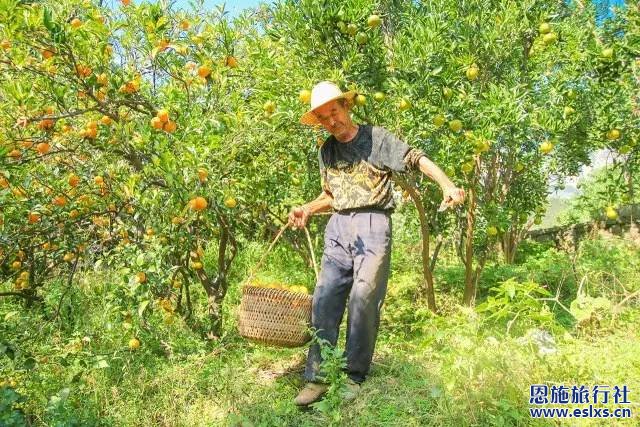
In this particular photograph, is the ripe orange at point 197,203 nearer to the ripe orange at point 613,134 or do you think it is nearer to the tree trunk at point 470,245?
the tree trunk at point 470,245

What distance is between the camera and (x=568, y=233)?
9.25 m

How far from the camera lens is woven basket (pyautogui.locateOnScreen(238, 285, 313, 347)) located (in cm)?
299

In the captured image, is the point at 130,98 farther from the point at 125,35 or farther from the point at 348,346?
the point at 348,346

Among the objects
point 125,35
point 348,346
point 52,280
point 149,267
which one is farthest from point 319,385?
point 52,280

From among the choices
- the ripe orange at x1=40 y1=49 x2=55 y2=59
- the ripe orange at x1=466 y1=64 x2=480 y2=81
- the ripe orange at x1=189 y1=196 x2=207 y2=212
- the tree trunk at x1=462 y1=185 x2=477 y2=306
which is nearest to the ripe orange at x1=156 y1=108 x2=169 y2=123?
the ripe orange at x1=189 y1=196 x2=207 y2=212

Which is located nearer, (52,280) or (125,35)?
(125,35)

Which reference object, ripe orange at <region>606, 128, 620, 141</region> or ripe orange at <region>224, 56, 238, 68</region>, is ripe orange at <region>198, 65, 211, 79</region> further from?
ripe orange at <region>606, 128, 620, 141</region>

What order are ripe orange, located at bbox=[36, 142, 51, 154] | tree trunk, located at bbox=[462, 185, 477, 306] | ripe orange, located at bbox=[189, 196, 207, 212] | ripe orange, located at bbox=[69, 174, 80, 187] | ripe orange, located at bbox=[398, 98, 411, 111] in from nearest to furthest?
ripe orange, located at bbox=[189, 196, 207, 212] → ripe orange, located at bbox=[36, 142, 51, 154] → ripe orange, located at bbox=[69, 174, 80, 187] → ripe orange, located at bbox=[398, 98, 411, 111] → tree trunk, located at bbox=[462, 185, 477, 306]

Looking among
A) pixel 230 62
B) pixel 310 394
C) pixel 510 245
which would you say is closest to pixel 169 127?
pixel 230 62

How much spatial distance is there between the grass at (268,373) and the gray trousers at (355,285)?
0.84 ft

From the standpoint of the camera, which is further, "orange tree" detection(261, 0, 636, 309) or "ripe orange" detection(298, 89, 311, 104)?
"orange tree" detection(261, 0, 636, 309)

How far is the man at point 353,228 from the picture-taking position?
122 inches

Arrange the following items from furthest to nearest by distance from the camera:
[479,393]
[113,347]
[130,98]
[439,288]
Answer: [439,288] → [113,347] → [130,98] → [479,393]

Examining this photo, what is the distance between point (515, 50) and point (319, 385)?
2929 mm
